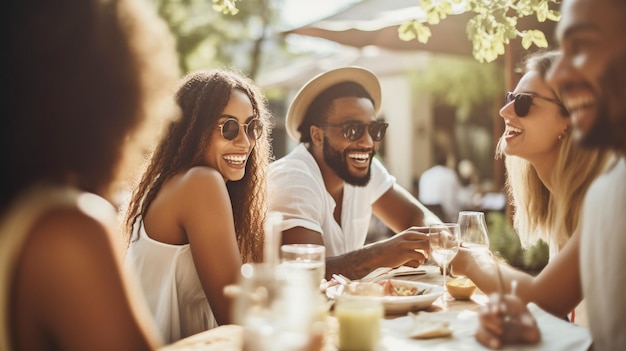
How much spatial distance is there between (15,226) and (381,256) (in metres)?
2.07

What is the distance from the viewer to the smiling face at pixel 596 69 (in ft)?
5.49

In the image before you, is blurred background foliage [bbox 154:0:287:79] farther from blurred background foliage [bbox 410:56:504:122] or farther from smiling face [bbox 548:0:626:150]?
smiling face [bbox 548:0:626:150]

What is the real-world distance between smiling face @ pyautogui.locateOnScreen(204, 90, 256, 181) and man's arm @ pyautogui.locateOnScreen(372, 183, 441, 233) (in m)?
1.58

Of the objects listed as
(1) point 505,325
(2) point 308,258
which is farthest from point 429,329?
(2) point 308,258

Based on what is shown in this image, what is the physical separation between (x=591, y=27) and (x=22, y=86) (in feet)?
5.08

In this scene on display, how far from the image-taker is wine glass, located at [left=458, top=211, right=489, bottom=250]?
2900 mm

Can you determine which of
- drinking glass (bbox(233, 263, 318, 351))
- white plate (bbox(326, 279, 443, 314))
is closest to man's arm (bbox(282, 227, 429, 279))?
white plate (bbox(326, 279, 443, 314))

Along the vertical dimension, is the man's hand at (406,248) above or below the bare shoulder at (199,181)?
below

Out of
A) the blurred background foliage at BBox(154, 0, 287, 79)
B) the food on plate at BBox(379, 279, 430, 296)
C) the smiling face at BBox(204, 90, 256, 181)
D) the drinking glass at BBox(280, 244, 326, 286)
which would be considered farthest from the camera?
the blurred background foliage at BBox(154, 0, 287, 79)

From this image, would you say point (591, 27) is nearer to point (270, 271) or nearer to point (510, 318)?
point (510, 318)

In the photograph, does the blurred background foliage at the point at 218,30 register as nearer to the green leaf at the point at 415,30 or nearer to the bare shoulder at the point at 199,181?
the green leaf at the point at 415,30

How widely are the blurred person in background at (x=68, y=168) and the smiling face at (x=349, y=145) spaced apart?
2545 mm

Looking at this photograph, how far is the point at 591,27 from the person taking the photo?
171 centimetres

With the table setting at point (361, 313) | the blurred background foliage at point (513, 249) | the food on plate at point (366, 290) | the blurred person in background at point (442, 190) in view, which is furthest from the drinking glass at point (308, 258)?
the blurred person in background at point (442, 190)
